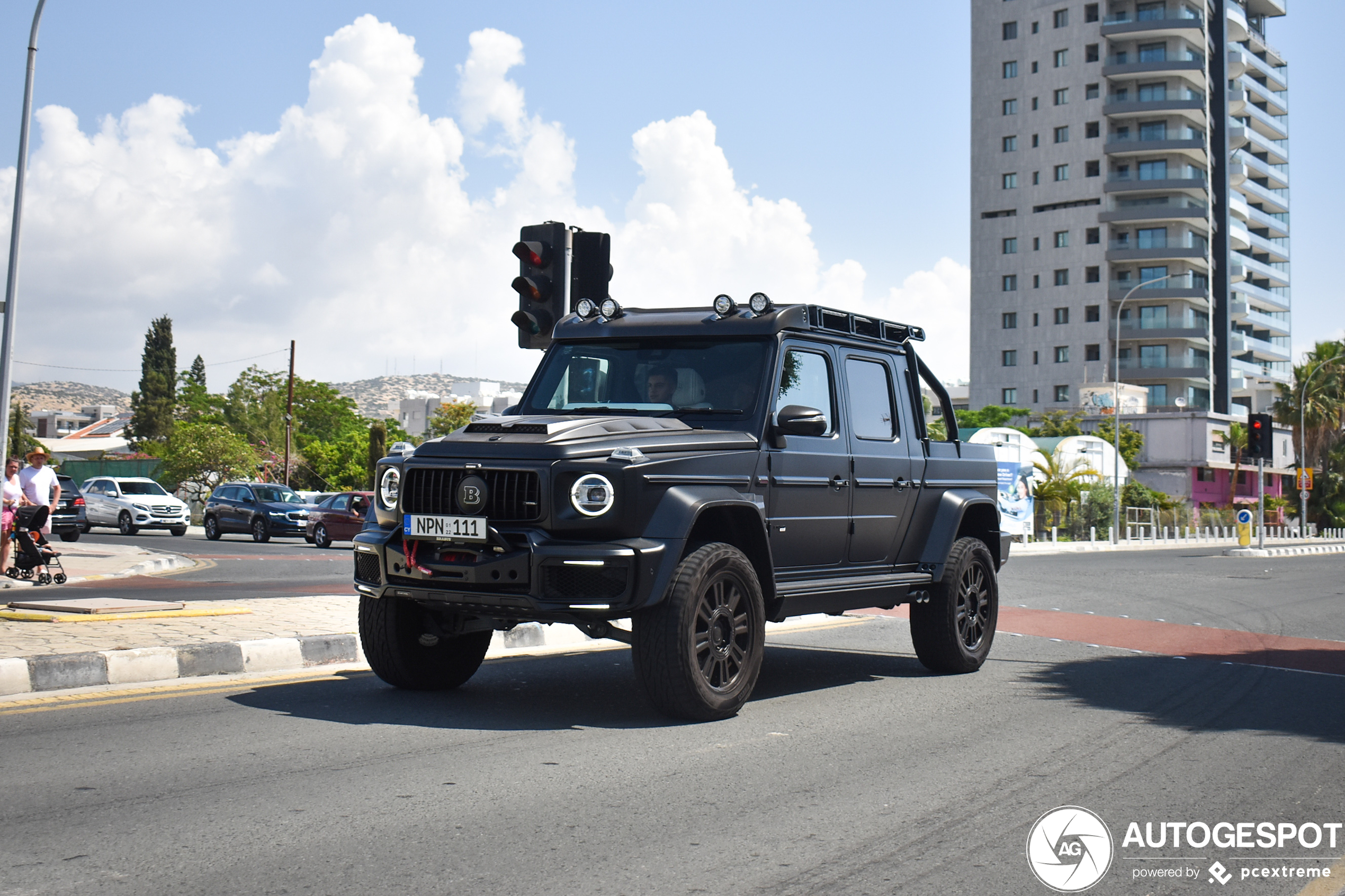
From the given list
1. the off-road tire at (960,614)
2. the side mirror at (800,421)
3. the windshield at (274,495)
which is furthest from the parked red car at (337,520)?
the side mirror at (800,421)

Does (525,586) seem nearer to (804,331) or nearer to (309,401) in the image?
(804,331)

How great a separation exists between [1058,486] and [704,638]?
131 feet

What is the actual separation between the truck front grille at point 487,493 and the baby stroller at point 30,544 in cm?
1034

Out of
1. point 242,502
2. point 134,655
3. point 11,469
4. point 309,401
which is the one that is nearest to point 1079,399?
point 309,401

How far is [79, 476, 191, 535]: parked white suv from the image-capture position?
37.9m

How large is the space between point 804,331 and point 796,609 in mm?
1738

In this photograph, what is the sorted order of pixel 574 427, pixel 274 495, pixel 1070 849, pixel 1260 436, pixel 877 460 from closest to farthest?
pixel 1070 849 < pixel 574 427 < pixel 877 460 < pixel 1260 436 < pixel 274 495

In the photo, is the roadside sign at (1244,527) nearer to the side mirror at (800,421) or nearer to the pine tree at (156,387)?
the side mirror at (800,421)

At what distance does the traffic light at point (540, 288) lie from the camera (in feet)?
33.3

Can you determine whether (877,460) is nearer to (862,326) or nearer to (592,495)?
(862,326)

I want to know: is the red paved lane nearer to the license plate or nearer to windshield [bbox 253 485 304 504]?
the license plate

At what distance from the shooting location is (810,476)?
7.39 meters

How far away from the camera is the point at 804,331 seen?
25.2 feet
